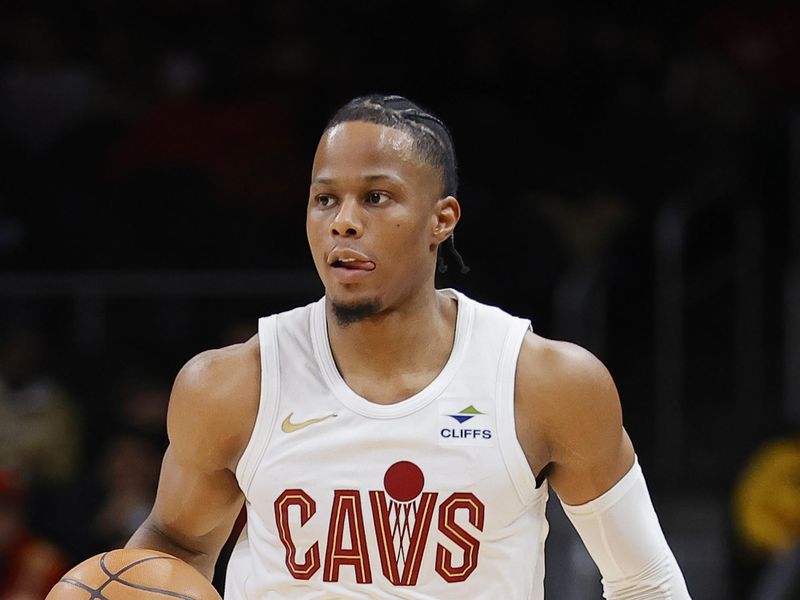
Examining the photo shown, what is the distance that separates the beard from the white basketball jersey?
0.15 metres

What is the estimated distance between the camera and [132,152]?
8180mm

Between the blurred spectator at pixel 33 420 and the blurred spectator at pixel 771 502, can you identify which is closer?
the blurred spectator at pixel 771 502

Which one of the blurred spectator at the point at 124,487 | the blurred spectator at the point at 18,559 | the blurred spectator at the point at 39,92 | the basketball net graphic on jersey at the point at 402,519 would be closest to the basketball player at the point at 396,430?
the basketball net graphic on jersey at the point at 402,519

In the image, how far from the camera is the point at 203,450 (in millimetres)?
3260

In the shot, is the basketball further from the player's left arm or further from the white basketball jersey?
the player's left arm

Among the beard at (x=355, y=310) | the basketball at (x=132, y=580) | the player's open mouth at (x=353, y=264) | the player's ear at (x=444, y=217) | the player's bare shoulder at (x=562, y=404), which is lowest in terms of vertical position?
the basketball at (x=132, y=580)

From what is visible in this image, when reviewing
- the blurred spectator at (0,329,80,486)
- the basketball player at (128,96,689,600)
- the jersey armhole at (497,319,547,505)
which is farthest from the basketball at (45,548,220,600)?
the blurred spectator at (0,329,80,486)

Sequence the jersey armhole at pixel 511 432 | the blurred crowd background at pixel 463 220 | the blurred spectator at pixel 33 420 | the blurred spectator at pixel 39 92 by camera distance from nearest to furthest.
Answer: the jersey armhole at pixel 511 432, the blurred crowd background at pixel 463 220, the blurred spectator at pixel 33 420, the blurred spectator at pixel 39 92

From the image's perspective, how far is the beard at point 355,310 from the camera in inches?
125

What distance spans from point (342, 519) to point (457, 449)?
0.28m

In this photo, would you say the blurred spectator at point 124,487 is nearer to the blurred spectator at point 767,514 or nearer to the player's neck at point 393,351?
the blurred spectator at point 767,514

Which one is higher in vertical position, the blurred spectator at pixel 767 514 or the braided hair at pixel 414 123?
the braided hair at pixel 414 123

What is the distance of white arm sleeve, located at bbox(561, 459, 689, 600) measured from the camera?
10.8 ft

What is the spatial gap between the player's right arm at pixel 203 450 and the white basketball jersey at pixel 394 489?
0.17 feet
